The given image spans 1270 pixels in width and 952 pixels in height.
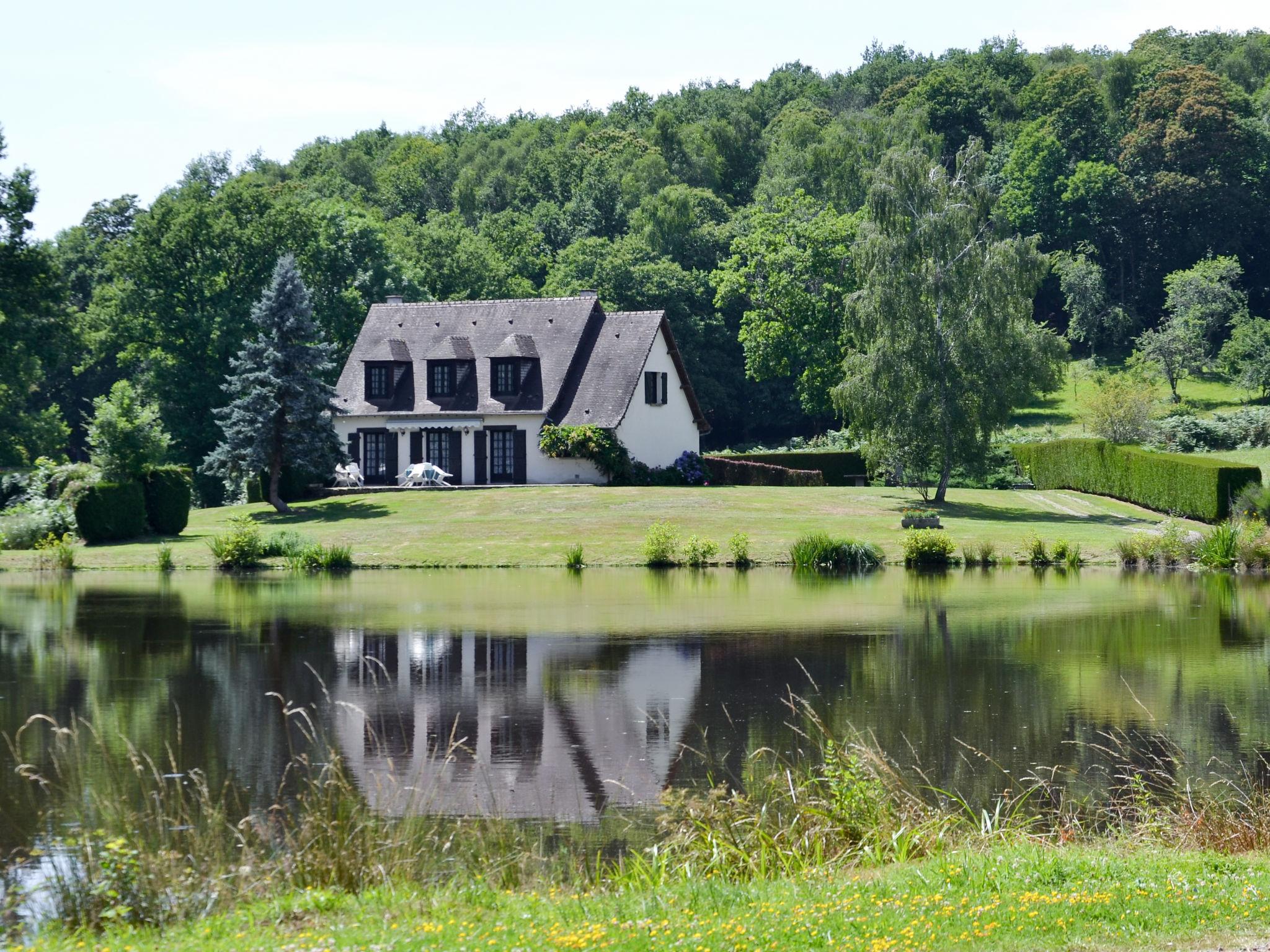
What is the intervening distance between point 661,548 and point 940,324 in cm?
1574

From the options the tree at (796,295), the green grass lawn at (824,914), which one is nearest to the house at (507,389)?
the tree at (796,295)

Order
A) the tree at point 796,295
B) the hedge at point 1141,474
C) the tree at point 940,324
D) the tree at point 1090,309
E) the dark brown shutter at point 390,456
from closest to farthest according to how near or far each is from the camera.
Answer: the hedge at point 1141,474 < the tree at point 940,324 < the dark brown shutter at point 390,456 < the tree at point 796,295 < the tree at point 1090,309

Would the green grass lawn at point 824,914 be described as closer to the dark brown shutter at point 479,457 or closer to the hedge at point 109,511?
the hedge at point 109,511

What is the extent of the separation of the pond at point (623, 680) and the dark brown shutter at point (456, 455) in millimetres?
24128

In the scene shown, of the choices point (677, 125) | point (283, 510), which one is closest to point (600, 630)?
point (283, 510)

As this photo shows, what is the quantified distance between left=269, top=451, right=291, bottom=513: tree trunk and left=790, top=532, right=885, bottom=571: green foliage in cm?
1973

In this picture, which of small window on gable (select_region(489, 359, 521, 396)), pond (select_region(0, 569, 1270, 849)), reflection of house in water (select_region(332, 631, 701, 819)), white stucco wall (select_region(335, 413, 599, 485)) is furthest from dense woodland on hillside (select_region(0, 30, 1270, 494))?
reflection of house in water (select_region(332, 631, 701, 819))

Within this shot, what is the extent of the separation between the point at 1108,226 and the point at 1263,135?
37.6 feet

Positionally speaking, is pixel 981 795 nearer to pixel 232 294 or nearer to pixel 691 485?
pixel 691 485

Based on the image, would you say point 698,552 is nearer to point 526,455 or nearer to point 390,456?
point 526,455

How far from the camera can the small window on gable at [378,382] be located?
58.8 metres

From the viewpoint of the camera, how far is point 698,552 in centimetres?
3834

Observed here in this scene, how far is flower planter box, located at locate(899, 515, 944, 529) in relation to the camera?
42.8 metres

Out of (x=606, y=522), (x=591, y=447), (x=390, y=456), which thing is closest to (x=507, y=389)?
(x=591, y=447)
